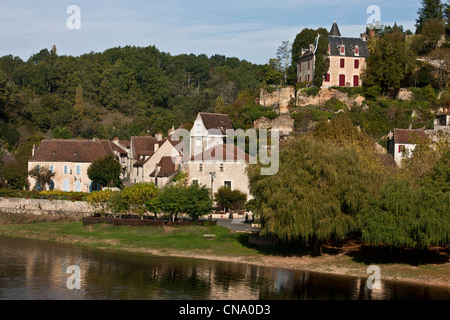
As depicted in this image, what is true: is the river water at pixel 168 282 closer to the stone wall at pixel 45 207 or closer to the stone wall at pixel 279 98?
the stone wall at pixel 45 207

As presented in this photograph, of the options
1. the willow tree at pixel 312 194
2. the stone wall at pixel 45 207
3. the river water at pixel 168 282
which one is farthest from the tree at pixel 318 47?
the river water at pixel 168 282

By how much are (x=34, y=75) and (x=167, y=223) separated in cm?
8954

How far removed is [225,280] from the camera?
33875 mm

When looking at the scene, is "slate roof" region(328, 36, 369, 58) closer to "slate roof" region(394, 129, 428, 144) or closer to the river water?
"slate roof" region(394, 129, 428, 144)

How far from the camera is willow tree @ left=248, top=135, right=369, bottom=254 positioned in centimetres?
3784

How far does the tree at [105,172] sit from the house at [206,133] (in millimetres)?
9554

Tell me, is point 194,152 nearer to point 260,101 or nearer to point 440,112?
point 260,101

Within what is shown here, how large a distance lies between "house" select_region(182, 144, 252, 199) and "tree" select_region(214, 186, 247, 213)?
129 cm

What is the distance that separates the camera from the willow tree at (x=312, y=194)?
3784 centimetres

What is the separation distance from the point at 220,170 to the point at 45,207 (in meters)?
17.3

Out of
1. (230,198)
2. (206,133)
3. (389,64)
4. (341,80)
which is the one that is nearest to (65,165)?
(206,133)

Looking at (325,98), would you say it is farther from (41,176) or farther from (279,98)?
(41,176)

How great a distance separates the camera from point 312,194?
38.2 meters
